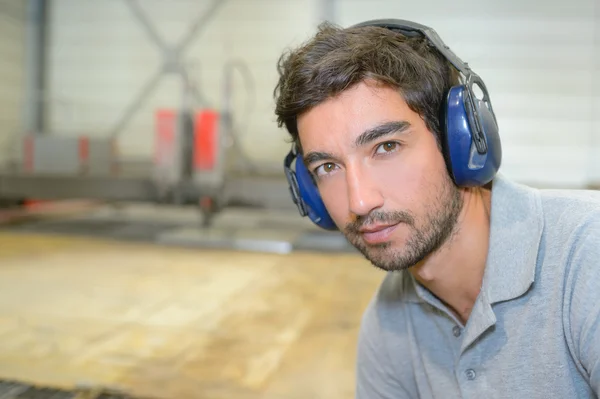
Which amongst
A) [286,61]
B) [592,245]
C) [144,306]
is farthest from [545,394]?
[144,306]

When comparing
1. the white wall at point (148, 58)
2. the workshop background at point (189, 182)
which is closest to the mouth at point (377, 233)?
the workshop background at point (189, 182)

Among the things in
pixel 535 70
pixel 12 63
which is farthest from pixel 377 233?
pixel 12 63

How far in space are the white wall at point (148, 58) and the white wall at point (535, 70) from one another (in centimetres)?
171

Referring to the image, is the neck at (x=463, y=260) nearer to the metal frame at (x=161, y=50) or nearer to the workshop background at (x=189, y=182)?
the workshop background at (x=189, y=182)

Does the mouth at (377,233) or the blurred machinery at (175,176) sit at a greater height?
the mouth at (377,233)

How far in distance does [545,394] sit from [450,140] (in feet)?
1.70

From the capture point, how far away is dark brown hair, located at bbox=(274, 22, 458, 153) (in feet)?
3.19

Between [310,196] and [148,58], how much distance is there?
351 inches

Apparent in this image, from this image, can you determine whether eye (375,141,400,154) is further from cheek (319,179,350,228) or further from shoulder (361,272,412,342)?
shoulder (361,272,412,342)

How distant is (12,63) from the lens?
897 cm

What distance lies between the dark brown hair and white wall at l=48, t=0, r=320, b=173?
7.38 meters

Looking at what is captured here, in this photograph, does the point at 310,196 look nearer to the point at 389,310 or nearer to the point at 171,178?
the point at 389,310

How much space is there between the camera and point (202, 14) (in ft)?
29.1

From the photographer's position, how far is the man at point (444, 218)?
2.80ft
